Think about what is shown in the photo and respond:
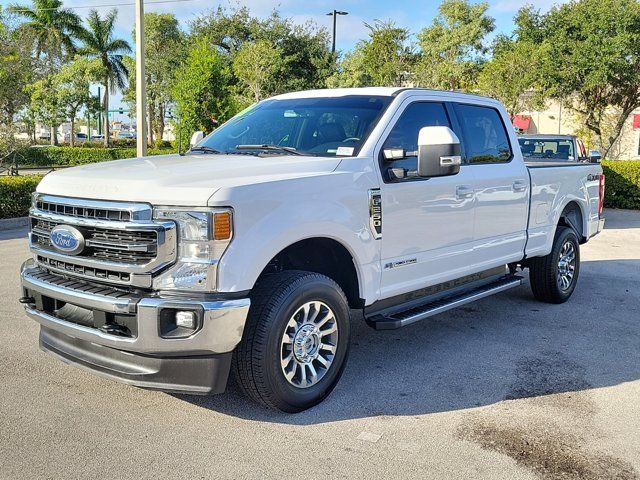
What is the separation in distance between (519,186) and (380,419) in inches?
115

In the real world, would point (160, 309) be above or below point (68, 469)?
above

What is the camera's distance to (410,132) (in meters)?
4.70

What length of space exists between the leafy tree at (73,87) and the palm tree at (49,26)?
18.3ft

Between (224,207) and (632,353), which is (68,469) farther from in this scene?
(632,353)

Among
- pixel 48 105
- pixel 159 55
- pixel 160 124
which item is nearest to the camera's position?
pixel 48 105

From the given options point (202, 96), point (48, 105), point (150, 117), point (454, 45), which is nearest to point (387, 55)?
point (454, 45)

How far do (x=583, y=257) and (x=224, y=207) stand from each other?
813cm

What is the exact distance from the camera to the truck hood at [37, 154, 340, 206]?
3348mm

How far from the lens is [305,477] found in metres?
3.15

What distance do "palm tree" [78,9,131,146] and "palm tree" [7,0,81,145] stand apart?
1.10 metres

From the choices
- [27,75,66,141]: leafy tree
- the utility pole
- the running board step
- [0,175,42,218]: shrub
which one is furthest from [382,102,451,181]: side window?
[27,75,66,141]: leafy tree

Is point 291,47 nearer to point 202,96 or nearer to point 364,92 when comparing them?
point 202,96

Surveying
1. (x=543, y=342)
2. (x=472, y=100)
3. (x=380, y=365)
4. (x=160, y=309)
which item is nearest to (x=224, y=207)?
(x=160, y=309)

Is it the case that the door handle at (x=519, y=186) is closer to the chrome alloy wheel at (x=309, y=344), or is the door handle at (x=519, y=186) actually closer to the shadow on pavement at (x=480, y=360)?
the shadow on pavement at (x=480, y=360)
